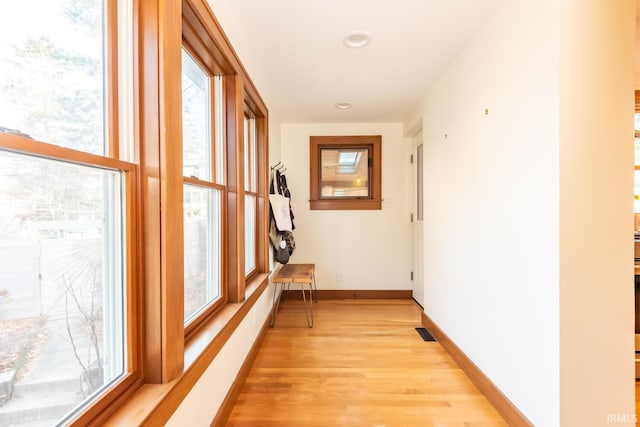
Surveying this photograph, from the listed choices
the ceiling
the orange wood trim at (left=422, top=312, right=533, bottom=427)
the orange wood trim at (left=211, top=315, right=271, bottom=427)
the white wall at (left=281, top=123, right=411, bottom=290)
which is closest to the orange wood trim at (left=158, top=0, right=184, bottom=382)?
the ceiling

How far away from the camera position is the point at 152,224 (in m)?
1.02

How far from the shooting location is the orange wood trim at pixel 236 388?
5.13 feet

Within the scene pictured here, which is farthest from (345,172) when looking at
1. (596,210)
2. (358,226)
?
(596,210)

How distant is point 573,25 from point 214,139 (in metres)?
1.89

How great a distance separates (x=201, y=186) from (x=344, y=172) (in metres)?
2.71

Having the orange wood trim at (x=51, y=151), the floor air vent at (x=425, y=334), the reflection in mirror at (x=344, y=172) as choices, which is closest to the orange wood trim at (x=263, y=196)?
the reflection in mirror at (x=344, y=172)

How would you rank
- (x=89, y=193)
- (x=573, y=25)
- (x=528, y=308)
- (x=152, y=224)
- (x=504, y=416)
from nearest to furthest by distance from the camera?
(x=89, y=193)
(x=152, y=224)
(x=573, y=25)
(x=528, y=308)
(x=504, y=416)

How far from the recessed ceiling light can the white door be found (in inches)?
73.8

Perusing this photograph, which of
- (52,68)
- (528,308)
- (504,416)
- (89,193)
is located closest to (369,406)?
(504,416)

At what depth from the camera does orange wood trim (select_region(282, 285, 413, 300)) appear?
13.1 ft

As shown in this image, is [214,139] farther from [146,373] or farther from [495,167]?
[495,167]

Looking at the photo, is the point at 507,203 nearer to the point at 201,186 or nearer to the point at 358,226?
the point at 201,186

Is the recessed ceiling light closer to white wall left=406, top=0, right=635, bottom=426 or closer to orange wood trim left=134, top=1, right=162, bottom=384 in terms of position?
white wall left=406, top=0, right=635, bottom=426

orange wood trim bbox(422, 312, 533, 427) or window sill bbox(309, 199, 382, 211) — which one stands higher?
window sill bbox(309, 199, 382, 211)
